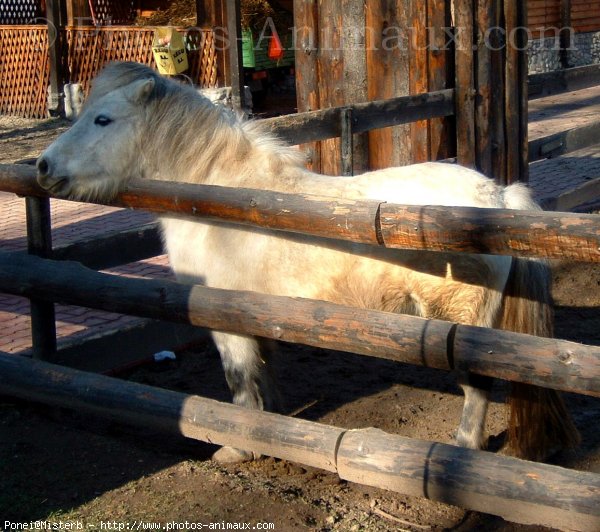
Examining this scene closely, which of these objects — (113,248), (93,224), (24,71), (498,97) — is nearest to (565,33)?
(24,71)

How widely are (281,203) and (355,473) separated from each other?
1165 mm

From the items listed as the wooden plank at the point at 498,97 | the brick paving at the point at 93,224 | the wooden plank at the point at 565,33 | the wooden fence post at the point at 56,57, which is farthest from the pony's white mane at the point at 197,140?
the wooden plank at the point at 565,33

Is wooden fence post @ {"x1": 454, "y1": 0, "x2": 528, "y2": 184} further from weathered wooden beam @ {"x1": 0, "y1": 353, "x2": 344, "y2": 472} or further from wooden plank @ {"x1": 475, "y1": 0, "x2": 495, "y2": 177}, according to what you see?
weathered wooden beam @ {"x1": 0, "y1": 353, "x2": 344, "y2": 472}

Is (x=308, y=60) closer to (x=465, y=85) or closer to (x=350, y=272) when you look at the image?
(x=465, y=85)

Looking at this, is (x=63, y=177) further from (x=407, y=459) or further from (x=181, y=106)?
(x=407, y=459)

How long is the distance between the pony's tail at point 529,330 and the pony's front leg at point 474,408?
5.1 inches

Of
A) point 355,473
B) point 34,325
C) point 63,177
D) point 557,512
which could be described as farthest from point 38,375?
point 557,512

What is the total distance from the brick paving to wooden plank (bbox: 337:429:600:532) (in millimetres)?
2691

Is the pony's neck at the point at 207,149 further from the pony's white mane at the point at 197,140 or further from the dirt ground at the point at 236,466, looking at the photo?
the dirt ground at the point at 236,466

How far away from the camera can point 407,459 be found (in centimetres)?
352

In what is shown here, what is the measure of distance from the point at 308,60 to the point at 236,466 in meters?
4.26

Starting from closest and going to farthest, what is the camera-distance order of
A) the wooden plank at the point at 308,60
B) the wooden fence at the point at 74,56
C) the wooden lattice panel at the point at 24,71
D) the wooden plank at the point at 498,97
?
the wooden plank at the point at 498,97 < the wooden plank at the point at 308,60 < the wooden fence at the point at 74,56 < the wooden lattice panel at the point at 24,71

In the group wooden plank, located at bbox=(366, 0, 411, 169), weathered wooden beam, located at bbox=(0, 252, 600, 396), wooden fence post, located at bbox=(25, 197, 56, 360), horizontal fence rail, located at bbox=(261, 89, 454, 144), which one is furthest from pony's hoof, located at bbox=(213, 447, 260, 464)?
wooden plank, located at bbox=(366, 0, 411, 169)

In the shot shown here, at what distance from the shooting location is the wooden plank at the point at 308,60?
7508mm
